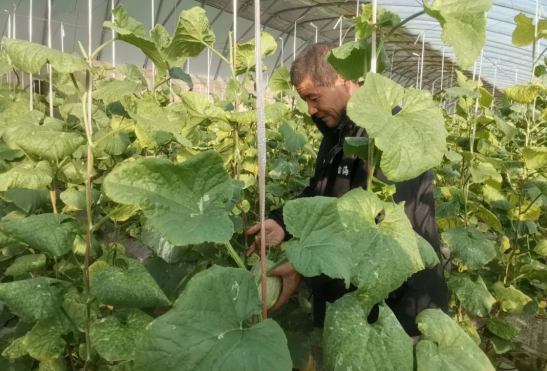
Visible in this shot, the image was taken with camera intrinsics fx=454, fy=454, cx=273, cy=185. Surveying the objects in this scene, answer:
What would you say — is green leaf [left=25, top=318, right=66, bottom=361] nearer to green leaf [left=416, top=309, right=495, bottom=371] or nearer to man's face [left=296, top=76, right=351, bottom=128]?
green leaf [left=416, top=309, right=495, bottom=371]

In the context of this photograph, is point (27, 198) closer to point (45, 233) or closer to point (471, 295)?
point (45, 233)

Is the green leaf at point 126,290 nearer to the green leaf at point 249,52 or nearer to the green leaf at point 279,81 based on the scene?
the green leaf at point 249,52

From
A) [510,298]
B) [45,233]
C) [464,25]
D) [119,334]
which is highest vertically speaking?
[464,25]

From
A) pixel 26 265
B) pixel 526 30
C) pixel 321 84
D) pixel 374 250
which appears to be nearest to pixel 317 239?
pixel 374 250

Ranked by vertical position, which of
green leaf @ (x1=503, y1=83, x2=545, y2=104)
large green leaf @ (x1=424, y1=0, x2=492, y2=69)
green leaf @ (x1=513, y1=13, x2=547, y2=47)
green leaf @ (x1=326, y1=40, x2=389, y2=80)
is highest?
green leaf @ (x1=513, y1=13, x2=547, y2=47)

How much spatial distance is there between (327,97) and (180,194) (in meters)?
1.17

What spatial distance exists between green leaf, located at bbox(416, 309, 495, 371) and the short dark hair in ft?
3.52

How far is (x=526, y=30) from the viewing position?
2.21 metres

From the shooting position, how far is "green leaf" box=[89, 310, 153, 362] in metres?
1.03

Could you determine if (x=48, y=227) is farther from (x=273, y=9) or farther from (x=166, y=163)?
(x=273, y=9)

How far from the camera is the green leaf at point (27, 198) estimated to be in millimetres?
1673

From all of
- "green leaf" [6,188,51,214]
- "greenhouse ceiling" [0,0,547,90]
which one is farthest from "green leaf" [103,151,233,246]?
"greenhouse ceiling" [0,0,547,90]

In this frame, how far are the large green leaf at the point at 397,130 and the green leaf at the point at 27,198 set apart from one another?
136 centimetres

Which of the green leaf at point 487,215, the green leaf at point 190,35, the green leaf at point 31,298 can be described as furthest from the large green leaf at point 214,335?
the green leaf at point 487,215
